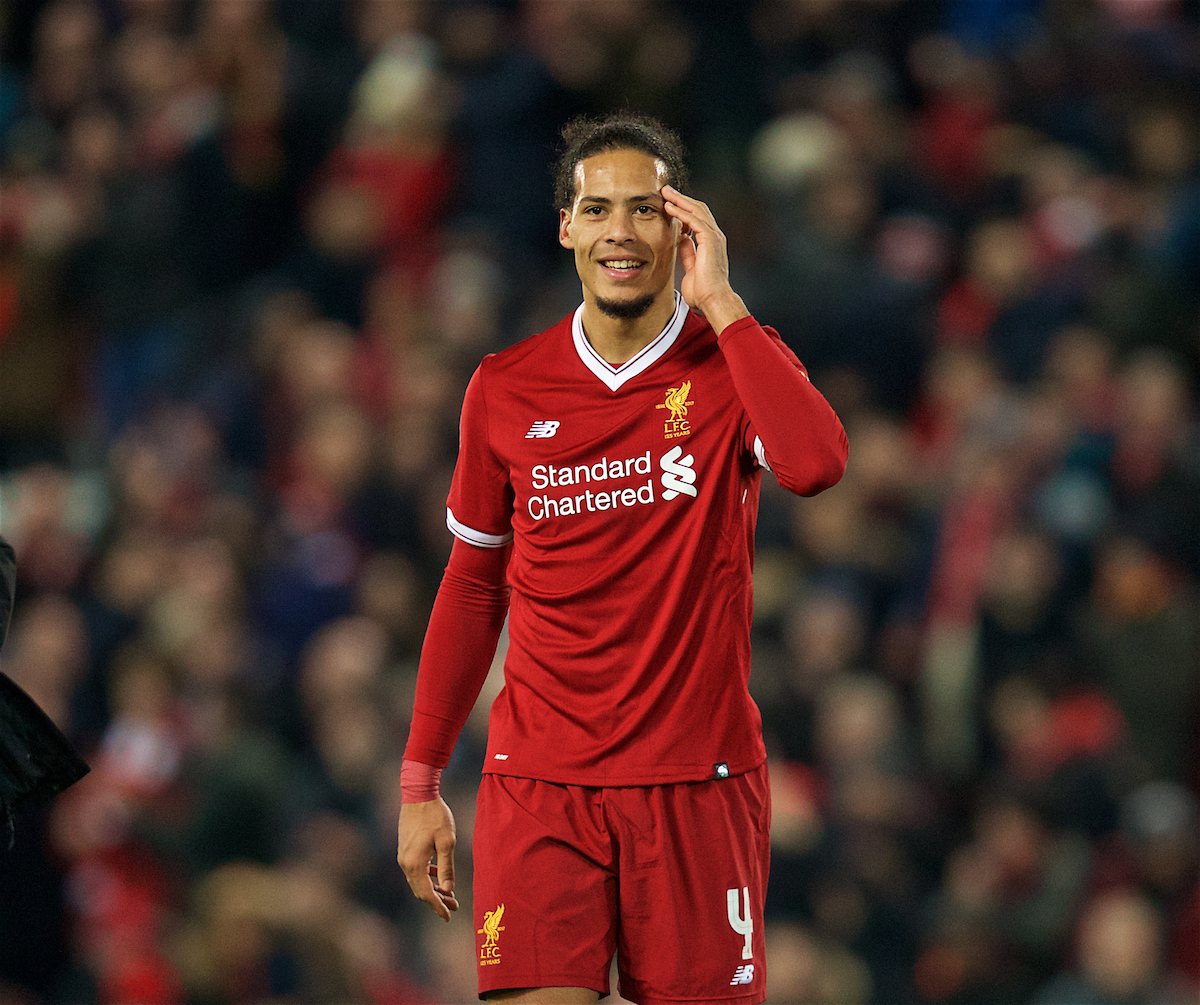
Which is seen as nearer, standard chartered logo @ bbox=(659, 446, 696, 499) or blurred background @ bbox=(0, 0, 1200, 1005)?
standard chartered logo @ bbox=(659, 446, 696, 499)

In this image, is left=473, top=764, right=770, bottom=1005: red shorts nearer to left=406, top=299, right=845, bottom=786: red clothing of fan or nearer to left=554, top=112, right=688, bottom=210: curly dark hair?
left=406, top=299, right=845, bottom=786: red clothing of fan

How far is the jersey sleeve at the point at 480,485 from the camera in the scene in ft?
12.8

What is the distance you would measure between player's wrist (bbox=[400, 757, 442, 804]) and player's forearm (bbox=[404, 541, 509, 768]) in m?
0.01

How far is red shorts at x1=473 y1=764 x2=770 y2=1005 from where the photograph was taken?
362 cm

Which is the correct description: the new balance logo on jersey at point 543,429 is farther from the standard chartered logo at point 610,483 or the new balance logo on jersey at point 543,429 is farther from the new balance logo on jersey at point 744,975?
the new balance logo on jersey at point 744,975

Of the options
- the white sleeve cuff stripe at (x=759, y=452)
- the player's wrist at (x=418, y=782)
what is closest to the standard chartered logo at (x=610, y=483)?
the white sleeve cuff stripe at (x=759, y=452)

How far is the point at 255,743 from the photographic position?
23.8 ft

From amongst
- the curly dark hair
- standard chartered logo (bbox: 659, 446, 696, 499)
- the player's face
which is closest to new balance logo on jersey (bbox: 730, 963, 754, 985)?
standard chartered logo (bbox: 659, 446, 696, 499)

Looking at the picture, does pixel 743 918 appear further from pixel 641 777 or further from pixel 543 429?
pixel 543 429

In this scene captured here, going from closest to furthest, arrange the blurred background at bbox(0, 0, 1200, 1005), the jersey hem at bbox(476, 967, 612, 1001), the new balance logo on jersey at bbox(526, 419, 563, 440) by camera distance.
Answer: the jersey hem at bbox(476, 967, 612, 1001) → the new balance logo on jersey at bbox(526, 419, 563, 440) → the blurred background at bbox(0, 0, 1200, 1005)

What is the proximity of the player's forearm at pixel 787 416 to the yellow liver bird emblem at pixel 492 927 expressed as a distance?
40.1 inches

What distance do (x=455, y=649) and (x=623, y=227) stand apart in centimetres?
97

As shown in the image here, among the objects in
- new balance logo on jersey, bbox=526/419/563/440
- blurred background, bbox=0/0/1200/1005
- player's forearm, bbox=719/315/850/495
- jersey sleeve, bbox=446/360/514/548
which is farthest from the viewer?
blurred background, bbox=0/0/1200/1005

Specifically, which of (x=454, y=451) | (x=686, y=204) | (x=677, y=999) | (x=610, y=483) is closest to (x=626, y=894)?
(x=677, y=999)
